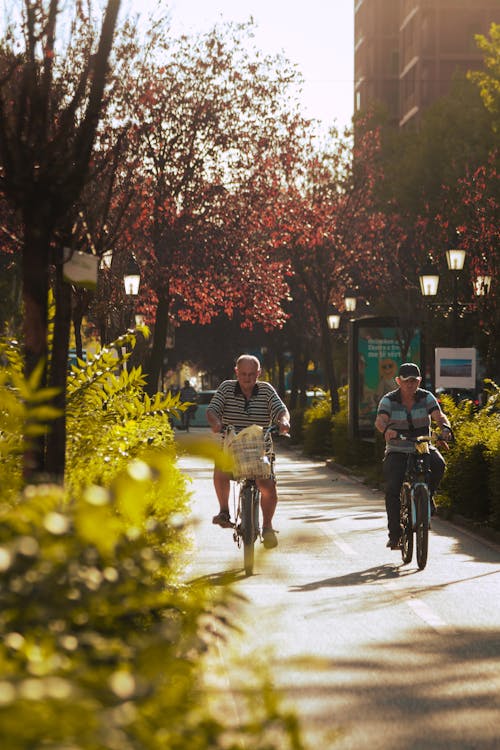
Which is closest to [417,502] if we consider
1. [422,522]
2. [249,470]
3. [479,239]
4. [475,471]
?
[422,522]

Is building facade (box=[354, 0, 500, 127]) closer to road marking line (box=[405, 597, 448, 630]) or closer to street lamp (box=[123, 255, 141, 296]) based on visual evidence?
street lamp (box=[123, 255, 141, 296])

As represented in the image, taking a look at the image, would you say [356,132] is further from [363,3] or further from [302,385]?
[363,3]

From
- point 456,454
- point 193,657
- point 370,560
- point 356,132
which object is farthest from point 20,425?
point 356,132

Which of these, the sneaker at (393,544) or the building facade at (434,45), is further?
the building facade at (434,45)

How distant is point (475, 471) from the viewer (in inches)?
661

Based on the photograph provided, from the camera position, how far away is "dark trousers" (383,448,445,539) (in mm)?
12547

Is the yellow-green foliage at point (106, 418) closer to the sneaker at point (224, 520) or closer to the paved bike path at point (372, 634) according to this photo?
the sneaker at point (224, 520)

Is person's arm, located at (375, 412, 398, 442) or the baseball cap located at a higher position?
the baseball cap

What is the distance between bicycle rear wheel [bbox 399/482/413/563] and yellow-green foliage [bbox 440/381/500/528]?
269cm

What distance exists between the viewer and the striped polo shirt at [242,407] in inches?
480

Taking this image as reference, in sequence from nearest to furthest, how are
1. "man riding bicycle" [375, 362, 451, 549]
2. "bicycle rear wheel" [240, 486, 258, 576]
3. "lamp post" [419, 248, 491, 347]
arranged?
1. "bicycle rear wheel" [240, 486, 258, 576]
2. "man riding bicycle" [375, 362, 451, 549]
3. "lamp post" [419, 248, 491, 347]

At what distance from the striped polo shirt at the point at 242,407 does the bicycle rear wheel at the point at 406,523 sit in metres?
1.31

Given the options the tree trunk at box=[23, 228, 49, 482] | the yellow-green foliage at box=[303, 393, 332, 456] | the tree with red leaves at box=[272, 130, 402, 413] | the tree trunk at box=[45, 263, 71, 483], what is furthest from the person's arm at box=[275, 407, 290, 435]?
the tree with red leaves at box=[272, 130, 402, 413]

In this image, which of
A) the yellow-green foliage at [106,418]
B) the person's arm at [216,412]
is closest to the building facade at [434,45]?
the person's arm at [216,412]
